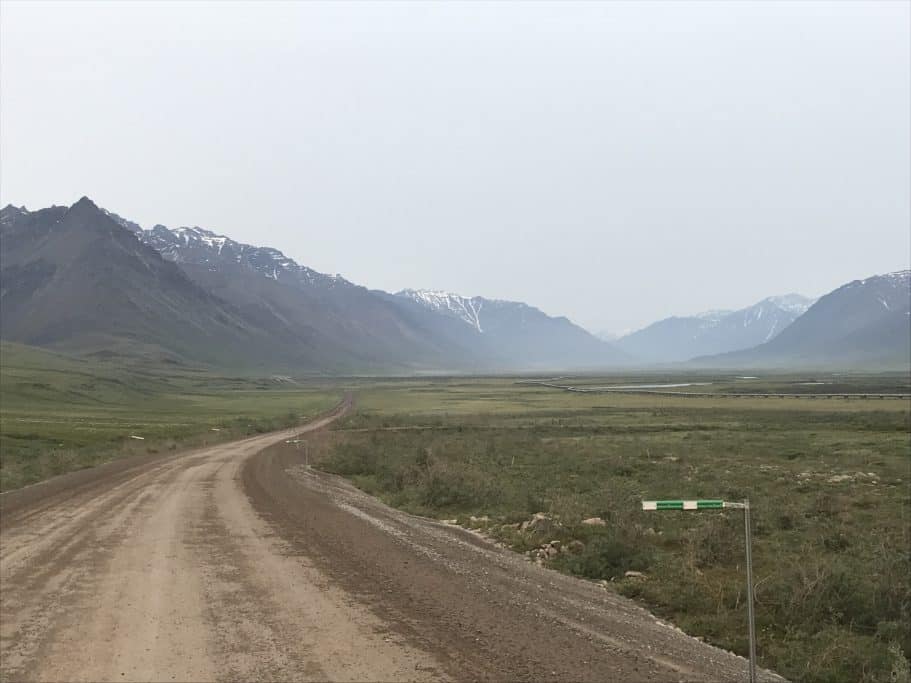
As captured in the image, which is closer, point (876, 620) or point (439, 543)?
point (876, 620)

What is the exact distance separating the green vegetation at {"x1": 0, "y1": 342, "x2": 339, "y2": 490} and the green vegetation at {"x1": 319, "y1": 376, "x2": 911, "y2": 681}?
15987 mm

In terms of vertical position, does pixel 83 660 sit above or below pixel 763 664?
above

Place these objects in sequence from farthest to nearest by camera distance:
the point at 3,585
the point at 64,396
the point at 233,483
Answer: the point at 64,396, the point at 233,483, the point at 3,585

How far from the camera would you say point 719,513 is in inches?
837

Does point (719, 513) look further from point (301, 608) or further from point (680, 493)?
point (301, 608)

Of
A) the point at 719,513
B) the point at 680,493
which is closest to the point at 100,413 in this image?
the point at 680,493

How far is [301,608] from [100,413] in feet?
303

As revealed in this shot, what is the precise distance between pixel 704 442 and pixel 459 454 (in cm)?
1873

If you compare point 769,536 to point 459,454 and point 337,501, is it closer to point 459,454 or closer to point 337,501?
point 337,501

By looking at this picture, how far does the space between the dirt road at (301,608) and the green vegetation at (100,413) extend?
18.3 metres

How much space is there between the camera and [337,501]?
25969 millimetres

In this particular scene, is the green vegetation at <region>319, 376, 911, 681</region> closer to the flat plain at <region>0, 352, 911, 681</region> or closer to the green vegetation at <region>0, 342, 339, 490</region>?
the flat plain at <region>0, 352, 911, 681</region>

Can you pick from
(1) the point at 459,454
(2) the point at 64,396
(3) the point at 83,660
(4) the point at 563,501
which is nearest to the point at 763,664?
(3) the point at 83,660

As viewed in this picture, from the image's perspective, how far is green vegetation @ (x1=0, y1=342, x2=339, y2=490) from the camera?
45.2m
